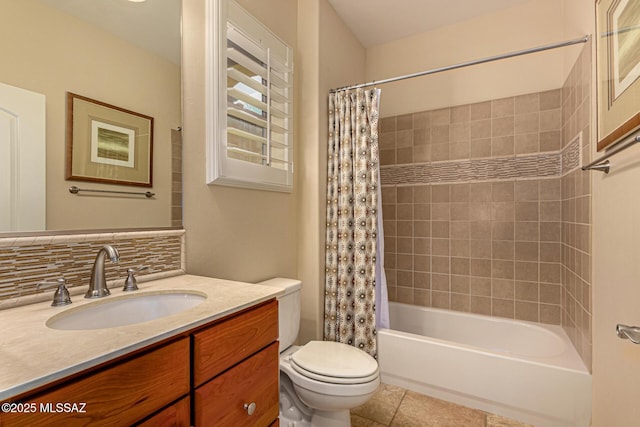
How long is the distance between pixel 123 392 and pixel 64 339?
0.18m

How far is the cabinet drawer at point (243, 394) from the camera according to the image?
0.81 metres

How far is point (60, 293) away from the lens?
91 cm

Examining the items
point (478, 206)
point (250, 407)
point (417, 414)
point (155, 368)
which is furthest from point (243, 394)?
point (478, 206)

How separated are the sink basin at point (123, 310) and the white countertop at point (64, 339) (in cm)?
2

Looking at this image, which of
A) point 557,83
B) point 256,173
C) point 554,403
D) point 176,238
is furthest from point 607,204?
point 176,238

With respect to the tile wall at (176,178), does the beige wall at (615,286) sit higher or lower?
lower

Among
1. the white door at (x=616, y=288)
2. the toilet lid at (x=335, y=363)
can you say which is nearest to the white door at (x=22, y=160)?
the toilet lid at (x=335, y=363)

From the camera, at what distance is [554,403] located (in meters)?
1.59

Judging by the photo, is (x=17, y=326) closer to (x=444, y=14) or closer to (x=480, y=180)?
(x=480, y=180)

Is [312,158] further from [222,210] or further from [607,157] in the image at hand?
[607,157]

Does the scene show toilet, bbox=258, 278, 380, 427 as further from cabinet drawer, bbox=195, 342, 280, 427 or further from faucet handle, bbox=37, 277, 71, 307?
faucet handle, bbox=37, 277, 71, 307

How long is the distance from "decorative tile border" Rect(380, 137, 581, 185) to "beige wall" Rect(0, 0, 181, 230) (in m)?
1.94

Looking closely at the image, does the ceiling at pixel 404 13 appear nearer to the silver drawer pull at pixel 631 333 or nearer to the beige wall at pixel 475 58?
the beige wall at pixel 475 58

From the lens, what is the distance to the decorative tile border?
210 cm
